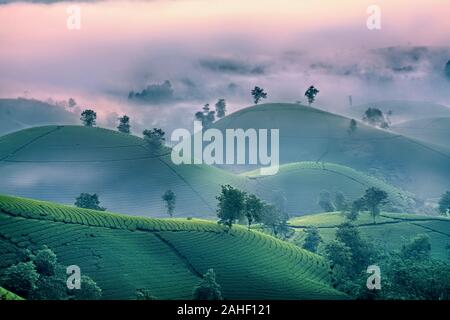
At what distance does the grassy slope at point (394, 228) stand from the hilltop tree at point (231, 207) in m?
36.0

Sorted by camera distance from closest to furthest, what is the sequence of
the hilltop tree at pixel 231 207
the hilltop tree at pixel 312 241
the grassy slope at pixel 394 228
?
the hilltop tree at pixel 231 207 → the hilltop tree at pixel 312 241 → the grassy slope at pixel 394 228

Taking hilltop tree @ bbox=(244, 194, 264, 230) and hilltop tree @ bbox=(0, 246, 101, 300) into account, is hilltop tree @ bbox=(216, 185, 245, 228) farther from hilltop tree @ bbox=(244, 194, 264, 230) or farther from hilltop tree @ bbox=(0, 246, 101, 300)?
hilltop tree @ bbox=(0, 246, 101, 300)

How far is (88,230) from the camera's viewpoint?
89562 millimetres

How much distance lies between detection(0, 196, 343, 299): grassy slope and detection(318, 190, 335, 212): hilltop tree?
86104 millimetres

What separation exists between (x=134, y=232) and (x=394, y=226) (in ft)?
263

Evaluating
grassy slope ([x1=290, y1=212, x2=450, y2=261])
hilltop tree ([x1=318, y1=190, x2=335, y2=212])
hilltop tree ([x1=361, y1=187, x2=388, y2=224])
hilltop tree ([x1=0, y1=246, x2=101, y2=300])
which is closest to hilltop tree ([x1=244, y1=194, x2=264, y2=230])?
grassy slope ([x1=290, y1=212, x2=450, y2=261])

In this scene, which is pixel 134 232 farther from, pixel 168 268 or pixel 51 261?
pixel 51 261

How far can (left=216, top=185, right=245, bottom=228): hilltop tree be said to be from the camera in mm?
106875

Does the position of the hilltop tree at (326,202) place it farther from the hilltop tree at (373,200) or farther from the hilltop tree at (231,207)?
the hilltop tree at (231,207)

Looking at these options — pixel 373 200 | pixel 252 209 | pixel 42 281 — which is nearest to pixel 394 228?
pixel 373 200

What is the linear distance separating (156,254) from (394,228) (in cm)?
7900

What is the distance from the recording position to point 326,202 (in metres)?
194

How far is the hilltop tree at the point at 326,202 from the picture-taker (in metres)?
190

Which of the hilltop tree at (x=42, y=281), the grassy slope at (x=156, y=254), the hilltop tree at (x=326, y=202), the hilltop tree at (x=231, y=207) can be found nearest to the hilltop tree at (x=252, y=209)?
the hilltop tree at (x=231, y=207)
